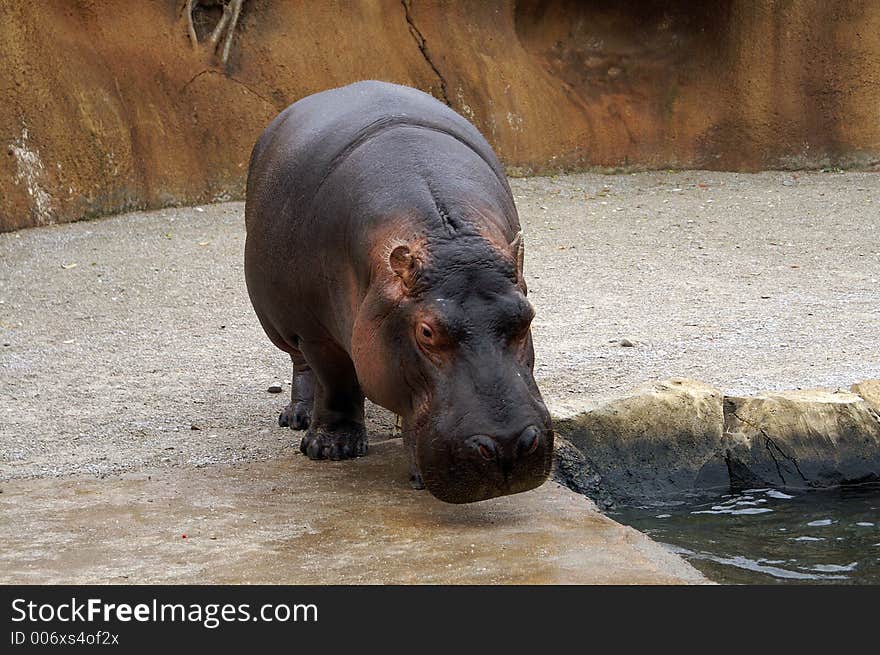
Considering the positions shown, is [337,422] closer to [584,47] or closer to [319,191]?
[319,191]

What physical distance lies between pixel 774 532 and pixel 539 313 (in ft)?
11.0

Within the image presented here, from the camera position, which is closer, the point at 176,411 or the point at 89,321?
the point at 176,411

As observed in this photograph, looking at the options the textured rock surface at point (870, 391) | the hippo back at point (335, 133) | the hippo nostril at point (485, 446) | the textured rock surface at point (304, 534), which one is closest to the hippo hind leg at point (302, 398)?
the textured rock surface at point (304, 534)

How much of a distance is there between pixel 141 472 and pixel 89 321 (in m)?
3.20

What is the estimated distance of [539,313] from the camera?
7.53 m

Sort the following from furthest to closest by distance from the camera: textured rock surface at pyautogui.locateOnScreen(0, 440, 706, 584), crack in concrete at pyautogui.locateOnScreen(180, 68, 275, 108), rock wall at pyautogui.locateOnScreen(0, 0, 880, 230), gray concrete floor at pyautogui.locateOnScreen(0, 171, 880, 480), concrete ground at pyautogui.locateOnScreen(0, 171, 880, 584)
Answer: crack in concrete at pyautogui.locateOnScreen(180, 68, 275, 108)
rock wall at pyautogui.locateOnScreen(0, 0, 880, 230)
gray concrete floor at pyautogui.locateOnScreen(0, 171, 880, 480)
concrete ground at pyautogui.locateOnScreen(0, 171, 880, 584)
textured rock surface at pyautogui.locateOnScreen(0, 440, 706, 584)

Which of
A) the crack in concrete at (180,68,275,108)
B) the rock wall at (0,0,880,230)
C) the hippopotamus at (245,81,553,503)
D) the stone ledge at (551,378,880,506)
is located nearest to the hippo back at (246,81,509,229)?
the hippopotamus at (245,81,553,503)

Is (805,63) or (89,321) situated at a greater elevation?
(805,63)

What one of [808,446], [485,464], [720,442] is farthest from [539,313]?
[485,464]

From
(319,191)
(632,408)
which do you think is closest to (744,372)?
(632,408)

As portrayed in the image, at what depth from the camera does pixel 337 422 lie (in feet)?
16.1

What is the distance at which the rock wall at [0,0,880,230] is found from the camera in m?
10.4

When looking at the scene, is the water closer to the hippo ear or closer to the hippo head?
the hippo head

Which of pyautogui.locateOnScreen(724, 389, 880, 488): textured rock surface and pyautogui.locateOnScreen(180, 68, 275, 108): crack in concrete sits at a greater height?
pyautogui.locateOnScreen(180, 68, 275, 108): crack in concrete
